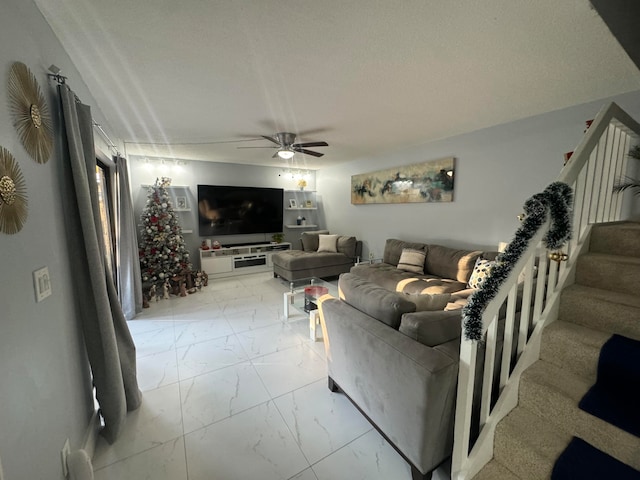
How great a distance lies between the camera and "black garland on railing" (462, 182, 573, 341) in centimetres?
103

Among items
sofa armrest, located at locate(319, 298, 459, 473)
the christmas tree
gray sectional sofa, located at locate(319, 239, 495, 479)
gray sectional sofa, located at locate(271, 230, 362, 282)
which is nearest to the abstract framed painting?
gray sectional sofa, located at locate(271, 230, 362, 282)

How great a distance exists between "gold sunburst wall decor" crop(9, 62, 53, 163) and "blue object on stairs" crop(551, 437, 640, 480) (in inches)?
97.8

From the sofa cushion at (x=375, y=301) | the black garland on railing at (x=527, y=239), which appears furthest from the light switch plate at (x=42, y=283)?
the black garland on railing at (x=527, y=239)

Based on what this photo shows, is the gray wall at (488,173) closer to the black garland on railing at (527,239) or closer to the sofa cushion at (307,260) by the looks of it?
the sofa cushion at (307,260)

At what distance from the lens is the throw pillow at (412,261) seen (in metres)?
3.71

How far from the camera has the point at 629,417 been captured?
989mm

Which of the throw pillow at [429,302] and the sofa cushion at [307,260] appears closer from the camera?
the throw pillow at [429,302]

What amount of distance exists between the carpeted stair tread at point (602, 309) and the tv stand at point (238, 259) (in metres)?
4.82

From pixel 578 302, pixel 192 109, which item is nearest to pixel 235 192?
pixel 192 109

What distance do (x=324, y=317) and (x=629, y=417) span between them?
58.0 inches

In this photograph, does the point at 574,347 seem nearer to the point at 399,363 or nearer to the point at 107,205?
the point at 399,363

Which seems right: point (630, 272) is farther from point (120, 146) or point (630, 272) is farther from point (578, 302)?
point (120, 146)

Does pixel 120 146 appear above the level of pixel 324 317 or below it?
above

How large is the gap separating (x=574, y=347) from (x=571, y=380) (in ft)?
0.53
